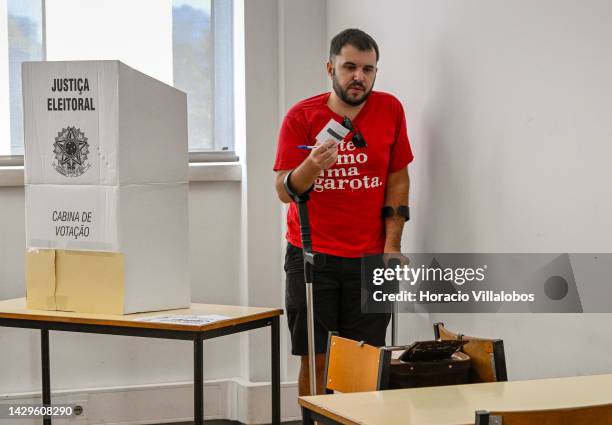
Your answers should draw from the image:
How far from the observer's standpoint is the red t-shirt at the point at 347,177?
3.01m

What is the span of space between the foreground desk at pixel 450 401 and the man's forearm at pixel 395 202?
40.0 inches

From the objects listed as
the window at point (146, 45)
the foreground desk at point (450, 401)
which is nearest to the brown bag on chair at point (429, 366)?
the foreground desk at point (450, 401)

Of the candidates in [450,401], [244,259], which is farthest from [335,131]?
[244,259]

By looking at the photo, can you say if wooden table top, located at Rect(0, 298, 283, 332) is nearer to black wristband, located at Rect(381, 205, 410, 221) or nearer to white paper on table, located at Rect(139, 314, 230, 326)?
white paper on table, located at Rect(139, 314, 230, 326)

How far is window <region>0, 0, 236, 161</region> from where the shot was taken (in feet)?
13.9

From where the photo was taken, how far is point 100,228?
10.3 feet

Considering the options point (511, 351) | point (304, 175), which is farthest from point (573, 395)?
point (304, 175)

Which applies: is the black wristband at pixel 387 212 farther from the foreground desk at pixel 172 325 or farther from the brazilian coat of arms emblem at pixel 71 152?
the brazilian coat of arms emblem at pixel 71 152

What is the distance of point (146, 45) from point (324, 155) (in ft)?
6.14

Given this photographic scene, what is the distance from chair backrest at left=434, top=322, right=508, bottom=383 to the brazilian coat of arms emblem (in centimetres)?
147

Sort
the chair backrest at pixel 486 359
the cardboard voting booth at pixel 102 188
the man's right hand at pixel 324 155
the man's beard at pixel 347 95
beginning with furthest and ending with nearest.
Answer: the cardboard voting booth at pixel 102 188
the man's beard at pixel 347 95
the man's right hand at pixel 324 155
the chair backrest at pixel 486 359

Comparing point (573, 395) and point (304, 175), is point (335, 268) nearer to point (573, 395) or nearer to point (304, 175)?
point (304, 175)

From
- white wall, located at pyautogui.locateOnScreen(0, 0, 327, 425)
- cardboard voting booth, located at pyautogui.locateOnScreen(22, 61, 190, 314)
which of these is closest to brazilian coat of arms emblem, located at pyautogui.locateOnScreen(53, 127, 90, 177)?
cardboard voting booth, located at pyautogui.locateOnScreen(22, 61, 190, 314)

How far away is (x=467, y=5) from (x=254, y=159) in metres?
1.53
